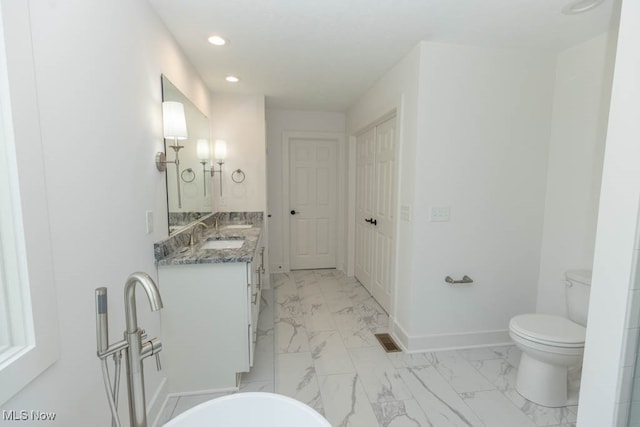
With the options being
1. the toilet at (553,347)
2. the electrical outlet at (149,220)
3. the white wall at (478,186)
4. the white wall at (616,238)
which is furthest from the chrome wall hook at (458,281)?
the electrical outlet at (149,220)

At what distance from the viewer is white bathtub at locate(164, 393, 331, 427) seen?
104 centimetres

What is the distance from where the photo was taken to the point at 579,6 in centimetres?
162

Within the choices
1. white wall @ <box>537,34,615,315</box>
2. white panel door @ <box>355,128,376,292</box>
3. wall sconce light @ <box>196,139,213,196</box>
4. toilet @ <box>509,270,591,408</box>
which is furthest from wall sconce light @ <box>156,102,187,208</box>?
white wall @ <box>537,34,615,315</box>

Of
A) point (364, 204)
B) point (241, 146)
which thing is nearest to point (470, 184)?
point (364, 204)

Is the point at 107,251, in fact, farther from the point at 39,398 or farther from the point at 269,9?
the point at 269,9

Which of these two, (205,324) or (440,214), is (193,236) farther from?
(440,214)

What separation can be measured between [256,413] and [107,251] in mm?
877

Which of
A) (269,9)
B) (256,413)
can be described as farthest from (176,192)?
(256,413)

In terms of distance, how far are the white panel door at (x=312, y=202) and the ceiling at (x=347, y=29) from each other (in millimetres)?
1589

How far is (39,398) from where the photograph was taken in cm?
87

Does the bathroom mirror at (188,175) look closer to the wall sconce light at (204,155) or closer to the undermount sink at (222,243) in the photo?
the wall sconce light at (204,155)

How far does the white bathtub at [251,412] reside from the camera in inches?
40.9

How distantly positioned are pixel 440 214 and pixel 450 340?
1.01 metres
